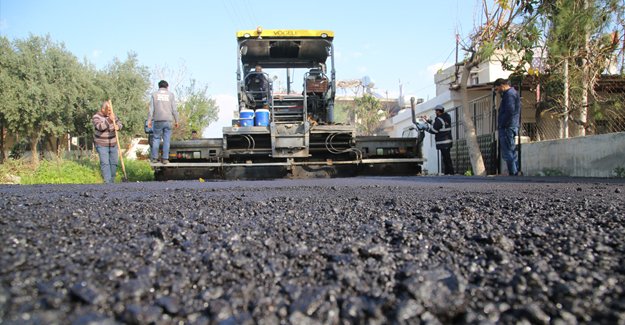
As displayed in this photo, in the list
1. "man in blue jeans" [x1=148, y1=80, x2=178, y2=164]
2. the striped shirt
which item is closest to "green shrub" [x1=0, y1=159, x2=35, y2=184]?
the striped shirt

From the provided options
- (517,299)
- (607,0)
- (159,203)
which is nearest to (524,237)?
(517,299)

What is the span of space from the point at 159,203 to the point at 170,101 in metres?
5.81

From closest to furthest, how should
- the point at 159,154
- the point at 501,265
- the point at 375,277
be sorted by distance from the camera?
the point at 375,277 < the point at 501,265 < the point at 159,154

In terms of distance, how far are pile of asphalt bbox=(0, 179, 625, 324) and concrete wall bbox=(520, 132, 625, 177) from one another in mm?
5792

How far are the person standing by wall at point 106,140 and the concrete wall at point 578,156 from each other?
869 centimetres

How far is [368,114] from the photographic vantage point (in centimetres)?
3553

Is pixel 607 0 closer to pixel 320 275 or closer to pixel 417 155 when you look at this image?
pixel 417 155

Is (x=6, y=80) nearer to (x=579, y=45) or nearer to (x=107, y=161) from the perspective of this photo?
(x=107, y=161)

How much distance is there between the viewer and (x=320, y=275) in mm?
1407

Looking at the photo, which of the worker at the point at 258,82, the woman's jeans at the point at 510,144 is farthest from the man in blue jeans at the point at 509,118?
the worker at the point at 258,82

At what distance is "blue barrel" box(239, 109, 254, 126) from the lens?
8344 mm

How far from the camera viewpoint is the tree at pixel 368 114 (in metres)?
35.2

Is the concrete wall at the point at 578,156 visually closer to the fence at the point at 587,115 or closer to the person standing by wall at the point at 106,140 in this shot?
the fence at the point at 587,115

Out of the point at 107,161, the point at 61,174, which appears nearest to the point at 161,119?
the point at 107,161
